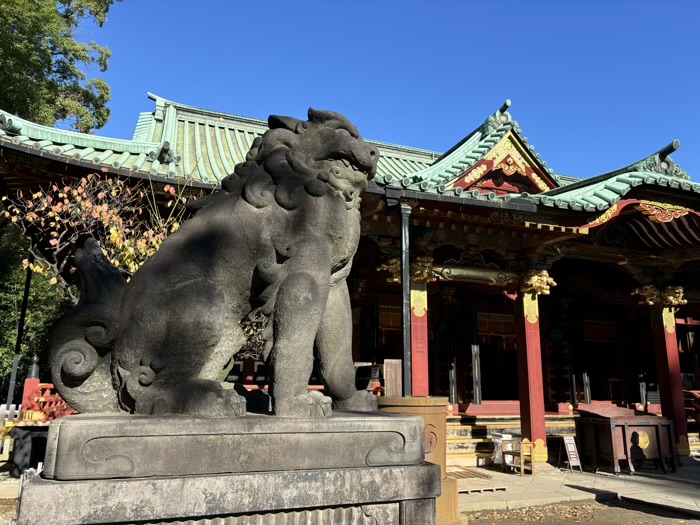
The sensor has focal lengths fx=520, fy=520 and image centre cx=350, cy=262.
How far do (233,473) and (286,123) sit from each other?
70.7 inches

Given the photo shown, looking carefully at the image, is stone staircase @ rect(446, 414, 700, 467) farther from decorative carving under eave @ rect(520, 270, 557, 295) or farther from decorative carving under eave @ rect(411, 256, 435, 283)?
decorative carving under eave @ rect(411, 256, 435, 283)

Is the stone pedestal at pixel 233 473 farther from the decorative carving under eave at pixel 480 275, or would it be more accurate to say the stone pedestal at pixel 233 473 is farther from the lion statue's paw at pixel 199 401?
the decorative carving under eave at pixel 480 275

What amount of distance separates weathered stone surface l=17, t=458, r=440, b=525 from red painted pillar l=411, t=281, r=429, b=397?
6.57 metres

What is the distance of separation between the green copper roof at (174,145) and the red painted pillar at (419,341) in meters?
3.90

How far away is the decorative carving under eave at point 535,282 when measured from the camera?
978 centimetres

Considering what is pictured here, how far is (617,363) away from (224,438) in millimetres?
15278

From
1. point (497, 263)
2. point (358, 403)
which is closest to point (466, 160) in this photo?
point (497, 263)

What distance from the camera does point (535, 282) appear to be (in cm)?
977

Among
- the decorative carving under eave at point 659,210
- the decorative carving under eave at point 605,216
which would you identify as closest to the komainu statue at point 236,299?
the decorative carving under eave at point 605,216

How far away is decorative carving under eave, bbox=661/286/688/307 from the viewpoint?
11.2 metres

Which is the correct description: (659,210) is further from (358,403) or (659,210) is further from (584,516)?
(358,403)

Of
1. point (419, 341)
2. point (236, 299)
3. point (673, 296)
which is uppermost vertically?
point (673, 296)

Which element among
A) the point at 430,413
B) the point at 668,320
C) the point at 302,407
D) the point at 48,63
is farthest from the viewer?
the point at 48,63

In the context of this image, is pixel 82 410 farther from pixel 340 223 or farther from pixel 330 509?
pixel 340 223
